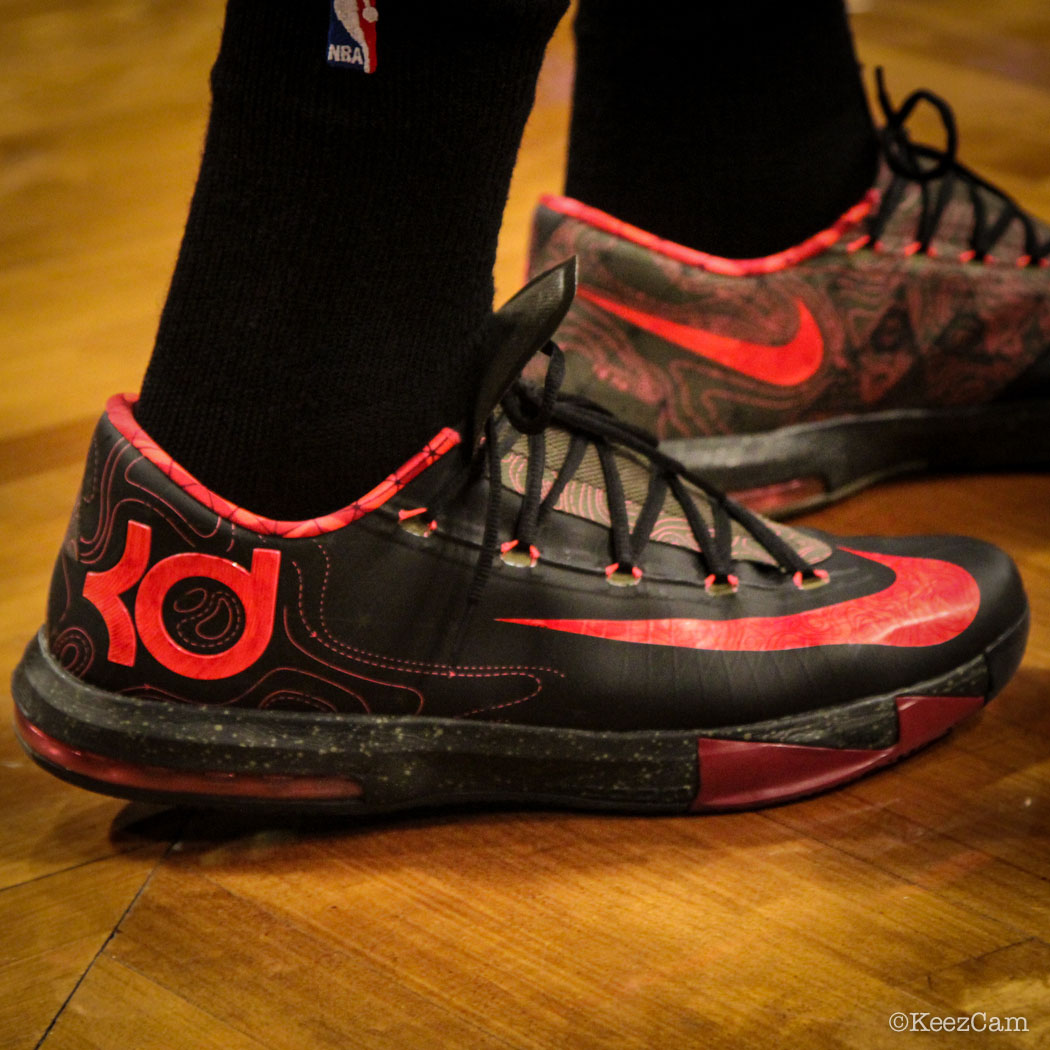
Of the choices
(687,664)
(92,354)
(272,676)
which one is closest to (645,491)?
(687,664)

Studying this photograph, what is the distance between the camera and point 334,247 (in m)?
0.49

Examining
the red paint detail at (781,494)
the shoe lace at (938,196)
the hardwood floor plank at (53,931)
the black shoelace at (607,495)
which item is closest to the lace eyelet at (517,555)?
the black shoelace at (607,495)

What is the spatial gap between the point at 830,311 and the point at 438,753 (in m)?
0.48

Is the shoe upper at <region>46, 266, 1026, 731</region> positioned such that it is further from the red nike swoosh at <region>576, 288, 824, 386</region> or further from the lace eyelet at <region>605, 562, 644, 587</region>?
the red nike swoosh at <region>576, 288, 824, 386</region>

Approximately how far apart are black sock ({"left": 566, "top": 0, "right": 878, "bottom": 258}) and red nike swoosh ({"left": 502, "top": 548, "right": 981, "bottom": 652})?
307 millimetres

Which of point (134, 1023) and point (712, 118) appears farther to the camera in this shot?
point (712, 118)

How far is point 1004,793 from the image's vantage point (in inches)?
24.4

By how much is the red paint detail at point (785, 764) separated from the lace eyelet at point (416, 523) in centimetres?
18

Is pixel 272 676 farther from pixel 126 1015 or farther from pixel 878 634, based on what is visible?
pixel 878 634

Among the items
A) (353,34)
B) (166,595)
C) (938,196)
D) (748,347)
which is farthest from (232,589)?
(938,196)

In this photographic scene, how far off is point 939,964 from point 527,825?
0.20m

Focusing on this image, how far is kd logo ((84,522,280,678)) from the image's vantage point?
1.72 feet

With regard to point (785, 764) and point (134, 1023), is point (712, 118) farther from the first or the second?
point (134, 1023)

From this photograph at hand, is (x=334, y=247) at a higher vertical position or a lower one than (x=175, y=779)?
higher
